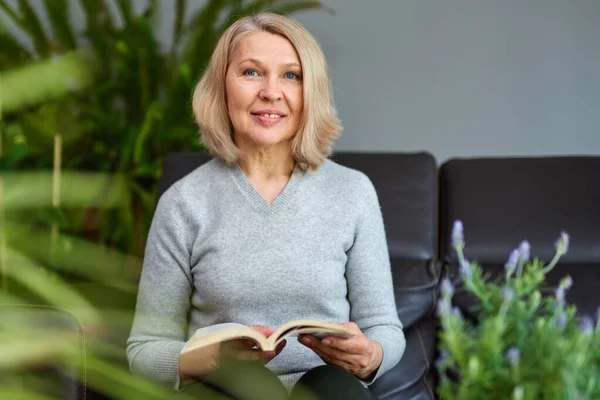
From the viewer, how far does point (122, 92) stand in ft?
10.1

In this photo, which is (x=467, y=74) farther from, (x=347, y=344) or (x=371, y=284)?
(x=347, y=344)

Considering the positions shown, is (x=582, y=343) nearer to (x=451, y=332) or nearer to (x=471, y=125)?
(x=451, y=332)

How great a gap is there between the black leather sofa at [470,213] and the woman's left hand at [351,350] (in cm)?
41

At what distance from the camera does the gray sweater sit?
1.47 metres

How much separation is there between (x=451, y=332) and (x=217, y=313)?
0.95m

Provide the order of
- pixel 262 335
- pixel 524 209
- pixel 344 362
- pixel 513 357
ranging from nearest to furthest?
pixel 513 357 → pixel 262 335 → pixel 344 362 → pixel 524 209

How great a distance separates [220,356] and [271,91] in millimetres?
557

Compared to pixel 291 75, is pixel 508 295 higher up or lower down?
lower down

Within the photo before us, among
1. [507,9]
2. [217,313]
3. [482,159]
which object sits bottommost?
[217,313]

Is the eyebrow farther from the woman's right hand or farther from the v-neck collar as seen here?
the woman's right hand

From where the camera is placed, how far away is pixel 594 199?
1.93 m

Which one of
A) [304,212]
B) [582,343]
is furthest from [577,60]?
[582,343]

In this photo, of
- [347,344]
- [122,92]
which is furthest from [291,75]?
[122,92]

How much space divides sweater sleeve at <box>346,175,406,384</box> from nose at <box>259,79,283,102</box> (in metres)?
0.29
